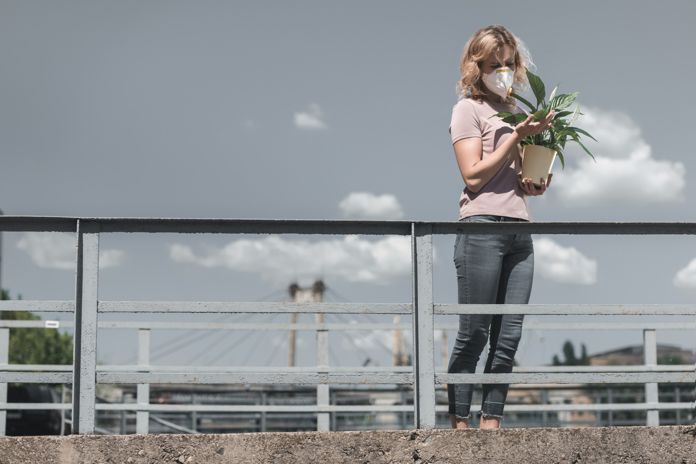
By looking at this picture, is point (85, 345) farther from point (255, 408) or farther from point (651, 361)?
point (651, 361)

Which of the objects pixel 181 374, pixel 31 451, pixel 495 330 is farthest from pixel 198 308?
pixel 495 330

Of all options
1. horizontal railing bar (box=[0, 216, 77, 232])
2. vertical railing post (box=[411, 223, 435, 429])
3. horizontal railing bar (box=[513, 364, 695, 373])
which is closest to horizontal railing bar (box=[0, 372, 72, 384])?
horizontal railing bar (box=[0, 216, 77, 232])

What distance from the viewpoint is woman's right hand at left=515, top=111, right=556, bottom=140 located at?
426 centimetres

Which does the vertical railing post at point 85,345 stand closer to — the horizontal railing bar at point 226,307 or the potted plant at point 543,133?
the horizontal railing bar at point 226,307

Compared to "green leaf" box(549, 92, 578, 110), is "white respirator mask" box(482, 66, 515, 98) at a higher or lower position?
higher

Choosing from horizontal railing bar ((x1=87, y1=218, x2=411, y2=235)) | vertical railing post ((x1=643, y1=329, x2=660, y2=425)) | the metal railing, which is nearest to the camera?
the metal railing

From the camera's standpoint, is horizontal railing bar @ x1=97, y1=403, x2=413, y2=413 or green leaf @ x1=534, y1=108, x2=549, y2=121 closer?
green leaf @ x1=534, y1=108, x2=549, y2=121

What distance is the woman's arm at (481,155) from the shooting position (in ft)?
14.0

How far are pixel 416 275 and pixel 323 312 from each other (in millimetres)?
484

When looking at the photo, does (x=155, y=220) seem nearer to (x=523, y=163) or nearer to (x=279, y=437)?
(x=279, y=437)

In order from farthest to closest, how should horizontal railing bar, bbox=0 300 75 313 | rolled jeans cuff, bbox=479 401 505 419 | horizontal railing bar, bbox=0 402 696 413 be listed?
horizontal railing bar, bbox=0 402 696 413, rolled jeans cuff, bbox=479 401 505 419, horizontal railing bar, bbox=0 300 75 313

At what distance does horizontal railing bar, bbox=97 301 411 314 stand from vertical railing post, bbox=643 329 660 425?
4.81 meters

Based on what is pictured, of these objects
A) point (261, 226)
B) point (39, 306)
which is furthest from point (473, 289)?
point (39, 306)

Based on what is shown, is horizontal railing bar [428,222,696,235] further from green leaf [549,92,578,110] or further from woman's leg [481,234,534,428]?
green leaf [549,92,578,110]
